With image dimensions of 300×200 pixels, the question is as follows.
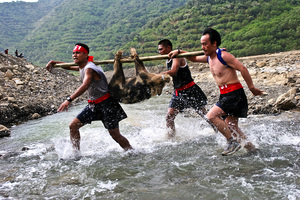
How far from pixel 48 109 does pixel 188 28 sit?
60789mm

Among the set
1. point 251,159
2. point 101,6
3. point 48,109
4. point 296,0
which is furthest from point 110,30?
point 251,159

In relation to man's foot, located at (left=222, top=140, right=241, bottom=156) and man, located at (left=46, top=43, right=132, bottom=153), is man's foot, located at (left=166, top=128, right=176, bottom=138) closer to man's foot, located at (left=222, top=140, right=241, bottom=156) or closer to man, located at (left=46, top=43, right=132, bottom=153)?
man, located at (left=46, top=43, right=132, bottom=153)

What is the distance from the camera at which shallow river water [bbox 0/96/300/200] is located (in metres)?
3.35

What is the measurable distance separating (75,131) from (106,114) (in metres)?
0.70

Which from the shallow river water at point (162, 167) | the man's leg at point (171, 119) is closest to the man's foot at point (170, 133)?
the man's leg at point (171, 119)

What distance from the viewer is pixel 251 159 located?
4250 mm

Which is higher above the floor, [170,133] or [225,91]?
[225,91]

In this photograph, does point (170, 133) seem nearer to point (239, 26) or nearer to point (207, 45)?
point (207, 45)

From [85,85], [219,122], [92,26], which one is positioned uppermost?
[92,26]

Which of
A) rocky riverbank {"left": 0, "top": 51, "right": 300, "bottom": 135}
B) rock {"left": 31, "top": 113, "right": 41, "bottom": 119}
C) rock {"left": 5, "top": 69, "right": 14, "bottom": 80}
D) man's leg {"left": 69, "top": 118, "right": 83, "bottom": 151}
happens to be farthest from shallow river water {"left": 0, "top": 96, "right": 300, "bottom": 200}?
rock {"left": 5, "top": 69, "right": 14, "bottom": 80}

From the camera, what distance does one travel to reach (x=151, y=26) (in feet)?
298

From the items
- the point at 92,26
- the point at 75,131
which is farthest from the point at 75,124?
the point at 92,26

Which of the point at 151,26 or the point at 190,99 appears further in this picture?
the point at 151,26

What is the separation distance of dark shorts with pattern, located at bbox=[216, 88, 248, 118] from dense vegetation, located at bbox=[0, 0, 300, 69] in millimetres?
36482
